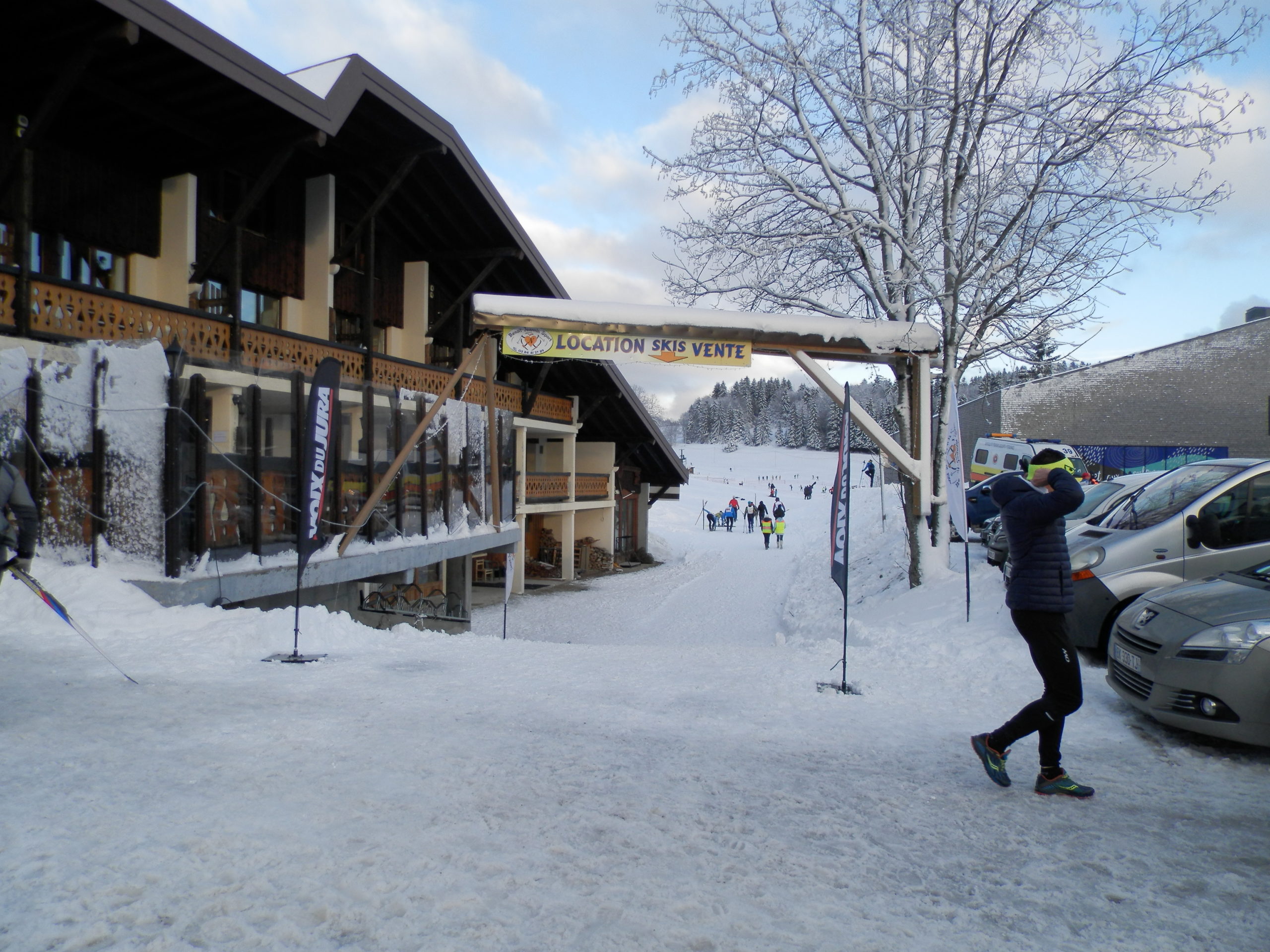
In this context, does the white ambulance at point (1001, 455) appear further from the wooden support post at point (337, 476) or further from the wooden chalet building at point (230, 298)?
the wooden support post at point (337, 476)

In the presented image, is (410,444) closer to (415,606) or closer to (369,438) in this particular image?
(369,438)

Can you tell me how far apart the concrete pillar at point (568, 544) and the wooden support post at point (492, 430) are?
326 inches

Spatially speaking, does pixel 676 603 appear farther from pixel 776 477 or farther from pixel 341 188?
pixel 776 477

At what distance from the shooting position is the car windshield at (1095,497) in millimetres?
11648

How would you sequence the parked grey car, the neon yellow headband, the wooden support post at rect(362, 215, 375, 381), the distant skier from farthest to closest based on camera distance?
1. the distant skier
2. the wooden support post at rect(362, 215, 375, 381)
3. the parked grey car
4. the neon yellow headband

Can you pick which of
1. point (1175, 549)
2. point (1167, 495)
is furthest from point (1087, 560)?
point (1167, 495)

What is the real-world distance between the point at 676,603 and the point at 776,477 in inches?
2928

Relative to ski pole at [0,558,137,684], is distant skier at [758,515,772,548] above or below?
below

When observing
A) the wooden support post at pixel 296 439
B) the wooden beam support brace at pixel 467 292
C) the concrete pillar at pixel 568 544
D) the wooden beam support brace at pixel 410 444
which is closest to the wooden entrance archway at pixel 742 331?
the wooden beam support brace at pixel 410 444

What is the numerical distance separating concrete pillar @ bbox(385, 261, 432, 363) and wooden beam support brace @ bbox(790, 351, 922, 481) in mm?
11040

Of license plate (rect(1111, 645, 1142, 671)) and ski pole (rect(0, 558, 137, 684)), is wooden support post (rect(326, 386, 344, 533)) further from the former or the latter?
license plate (rect(1111, 645, 1142, 671))

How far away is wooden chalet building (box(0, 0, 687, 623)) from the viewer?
815 centimetres

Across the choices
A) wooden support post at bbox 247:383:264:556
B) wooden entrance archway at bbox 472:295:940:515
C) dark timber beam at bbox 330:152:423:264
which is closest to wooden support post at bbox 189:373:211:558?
wooden support post at bbox 247:383:264:556

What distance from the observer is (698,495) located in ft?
234
